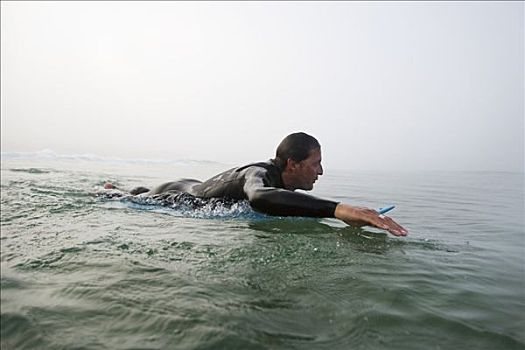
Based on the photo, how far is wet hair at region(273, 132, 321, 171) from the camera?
12.9 feet

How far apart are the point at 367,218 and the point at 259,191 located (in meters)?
0.89

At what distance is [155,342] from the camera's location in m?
1.15

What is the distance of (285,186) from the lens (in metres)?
4.05

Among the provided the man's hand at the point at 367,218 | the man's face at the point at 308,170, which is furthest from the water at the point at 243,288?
the man's face at the point at 308,170

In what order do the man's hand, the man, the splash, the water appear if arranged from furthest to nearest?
the splash → the man → the man's hand → the water

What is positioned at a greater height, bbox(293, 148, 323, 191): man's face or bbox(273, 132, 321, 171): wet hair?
bbox(273, 132, 321, 171): wet hair

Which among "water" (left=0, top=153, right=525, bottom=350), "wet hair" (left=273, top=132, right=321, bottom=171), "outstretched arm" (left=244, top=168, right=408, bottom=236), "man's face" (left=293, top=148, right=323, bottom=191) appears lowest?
"water" (left=0, top=153, right=525, bottom=350)

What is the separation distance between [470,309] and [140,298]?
1.46 meters

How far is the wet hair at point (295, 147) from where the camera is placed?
3.94 metres

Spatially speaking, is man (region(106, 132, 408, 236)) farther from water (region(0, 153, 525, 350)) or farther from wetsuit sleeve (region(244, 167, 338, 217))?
water (region(0, 153, 525, 350))

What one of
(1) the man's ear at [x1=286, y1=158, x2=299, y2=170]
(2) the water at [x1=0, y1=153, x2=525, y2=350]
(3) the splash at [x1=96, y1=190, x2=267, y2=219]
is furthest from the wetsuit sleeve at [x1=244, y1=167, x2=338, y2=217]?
(1) the man's ear at [x1=286, y1=158, x2=299, y2=170]

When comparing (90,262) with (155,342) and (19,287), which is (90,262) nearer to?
(19,287)

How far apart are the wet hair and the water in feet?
3.19

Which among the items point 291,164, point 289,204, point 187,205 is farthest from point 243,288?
point 187,205
